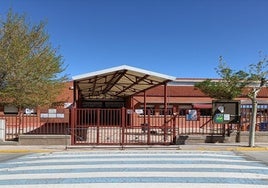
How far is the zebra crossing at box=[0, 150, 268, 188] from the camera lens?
9258 millimetres

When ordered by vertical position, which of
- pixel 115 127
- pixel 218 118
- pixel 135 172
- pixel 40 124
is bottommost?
pixel 135 172

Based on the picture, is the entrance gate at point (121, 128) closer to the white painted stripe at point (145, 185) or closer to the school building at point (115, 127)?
the school building at point (115, 127)

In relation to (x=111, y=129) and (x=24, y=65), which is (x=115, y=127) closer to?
(x=111, y=129)

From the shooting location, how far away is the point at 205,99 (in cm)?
4481

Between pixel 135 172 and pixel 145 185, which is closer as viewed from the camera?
pixel 145 185

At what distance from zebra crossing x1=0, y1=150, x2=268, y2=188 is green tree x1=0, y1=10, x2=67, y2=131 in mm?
9825

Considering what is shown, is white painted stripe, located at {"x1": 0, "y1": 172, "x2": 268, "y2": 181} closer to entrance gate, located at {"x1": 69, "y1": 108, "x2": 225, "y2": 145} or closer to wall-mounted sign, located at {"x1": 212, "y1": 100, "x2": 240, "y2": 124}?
entrance gate, located at {"x1": 69, "y1": 108, "x2": 225, "y2": 145}

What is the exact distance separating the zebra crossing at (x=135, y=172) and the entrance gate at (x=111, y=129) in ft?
20.3

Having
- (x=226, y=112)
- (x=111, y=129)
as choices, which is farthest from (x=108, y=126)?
(x=226, y=112)

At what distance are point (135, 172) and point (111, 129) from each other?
417 inches

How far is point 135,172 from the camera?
10.7m

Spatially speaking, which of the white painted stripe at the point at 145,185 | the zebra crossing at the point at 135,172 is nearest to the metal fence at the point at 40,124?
the zebra crossing at the point at 135,172

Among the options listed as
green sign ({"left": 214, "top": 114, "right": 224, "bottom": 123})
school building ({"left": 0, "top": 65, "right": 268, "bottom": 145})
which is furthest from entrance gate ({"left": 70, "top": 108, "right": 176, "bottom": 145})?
green sign ({"left": 214, "top": 114, "right": 224, "bottom": 123})

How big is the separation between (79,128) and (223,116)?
7261 millimetres
